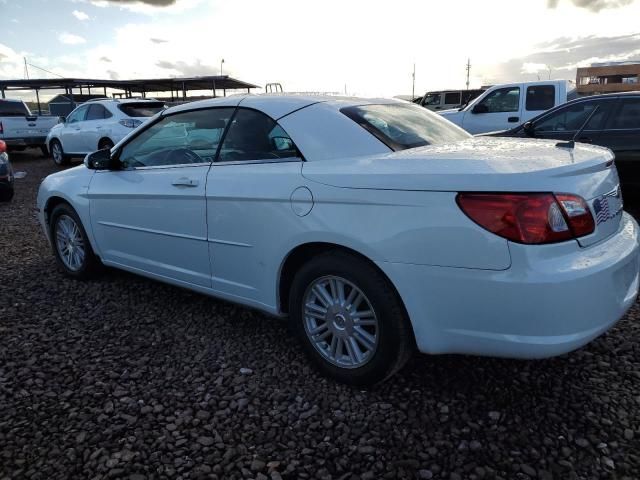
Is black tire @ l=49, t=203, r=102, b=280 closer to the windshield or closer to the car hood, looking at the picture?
the car hood

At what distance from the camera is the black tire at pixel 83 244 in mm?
4414

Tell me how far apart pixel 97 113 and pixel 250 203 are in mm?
11269

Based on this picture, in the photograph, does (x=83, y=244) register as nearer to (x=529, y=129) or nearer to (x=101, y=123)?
(x=529, y=129)

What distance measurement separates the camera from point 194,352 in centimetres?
323

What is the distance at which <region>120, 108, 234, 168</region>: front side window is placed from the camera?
11.1ft

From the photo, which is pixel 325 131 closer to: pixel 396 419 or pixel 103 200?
pixel 396 419

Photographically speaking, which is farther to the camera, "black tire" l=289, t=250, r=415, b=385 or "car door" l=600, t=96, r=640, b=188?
"car door" l=600, t=96, r=640, b=188

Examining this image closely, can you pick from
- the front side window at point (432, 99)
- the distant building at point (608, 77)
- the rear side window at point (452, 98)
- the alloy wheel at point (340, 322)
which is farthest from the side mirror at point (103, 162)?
the rear side window at point (452, 98)

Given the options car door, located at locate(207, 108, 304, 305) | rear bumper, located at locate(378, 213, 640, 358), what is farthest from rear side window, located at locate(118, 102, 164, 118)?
rear bumper, located at locate(378, 213, 640, 358)

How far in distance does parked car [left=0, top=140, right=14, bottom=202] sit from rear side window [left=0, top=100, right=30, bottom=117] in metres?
8.64

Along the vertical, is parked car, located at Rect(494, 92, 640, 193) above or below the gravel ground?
above

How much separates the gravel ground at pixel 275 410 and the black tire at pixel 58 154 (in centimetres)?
1158

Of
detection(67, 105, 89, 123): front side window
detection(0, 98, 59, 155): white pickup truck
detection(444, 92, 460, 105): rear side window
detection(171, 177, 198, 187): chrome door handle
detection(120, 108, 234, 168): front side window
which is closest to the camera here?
detection(171, 177, 198, 187): chrome door handle

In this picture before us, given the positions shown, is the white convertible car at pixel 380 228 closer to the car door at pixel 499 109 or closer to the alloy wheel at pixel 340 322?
the alloy wheel at pixel 340 322
